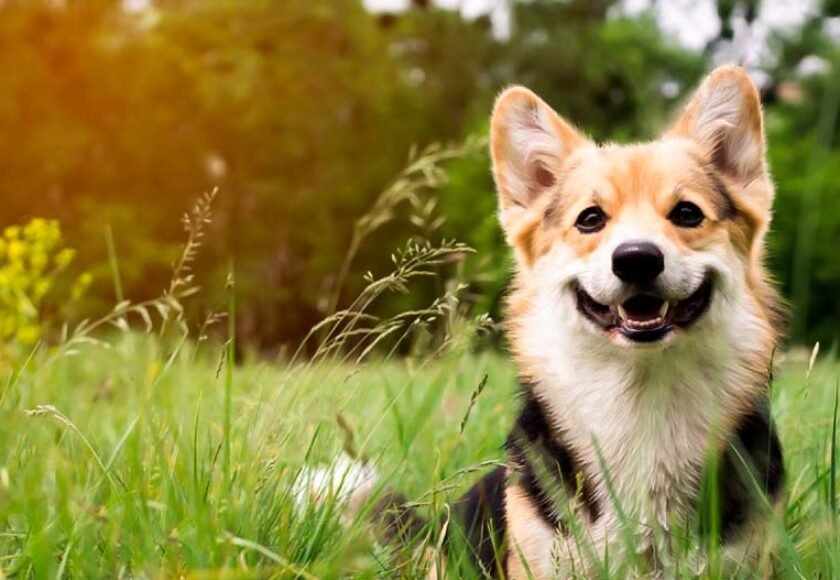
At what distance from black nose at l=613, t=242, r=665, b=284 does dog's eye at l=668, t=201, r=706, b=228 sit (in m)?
0.34

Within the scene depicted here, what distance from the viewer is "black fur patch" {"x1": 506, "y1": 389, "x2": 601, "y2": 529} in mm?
2998

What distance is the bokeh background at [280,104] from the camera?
830 inches

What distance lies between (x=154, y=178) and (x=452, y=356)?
21.9m

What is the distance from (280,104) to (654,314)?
2247cm

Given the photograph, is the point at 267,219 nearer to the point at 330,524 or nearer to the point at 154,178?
the point at 154,178

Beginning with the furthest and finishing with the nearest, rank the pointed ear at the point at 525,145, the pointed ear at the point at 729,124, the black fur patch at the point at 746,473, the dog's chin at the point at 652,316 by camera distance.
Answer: the pointed ear at the point at 525,145 → the pointed ear at the point at 729,124 → the dog's chin at the point at 652,316 → the black fur patch at the point at 746,473

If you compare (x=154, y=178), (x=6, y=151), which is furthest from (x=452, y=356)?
(x=154, y=178)

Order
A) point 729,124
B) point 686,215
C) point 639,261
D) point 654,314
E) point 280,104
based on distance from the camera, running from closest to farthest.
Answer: point 639,261
point 654,314
point 686,215
point 729,124
point 280,104

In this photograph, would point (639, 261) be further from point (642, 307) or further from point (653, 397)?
point (653, 397)

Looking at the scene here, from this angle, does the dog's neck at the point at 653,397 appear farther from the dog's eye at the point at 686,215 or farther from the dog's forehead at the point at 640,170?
the dog's forehead at the point at 640,170

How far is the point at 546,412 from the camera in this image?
3.34 meters

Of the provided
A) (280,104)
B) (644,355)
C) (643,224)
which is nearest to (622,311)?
(644,355)

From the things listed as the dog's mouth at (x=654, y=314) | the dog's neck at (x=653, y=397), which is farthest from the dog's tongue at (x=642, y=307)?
the dog's neck at (x=653, y=397)

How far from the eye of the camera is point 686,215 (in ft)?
11.0
